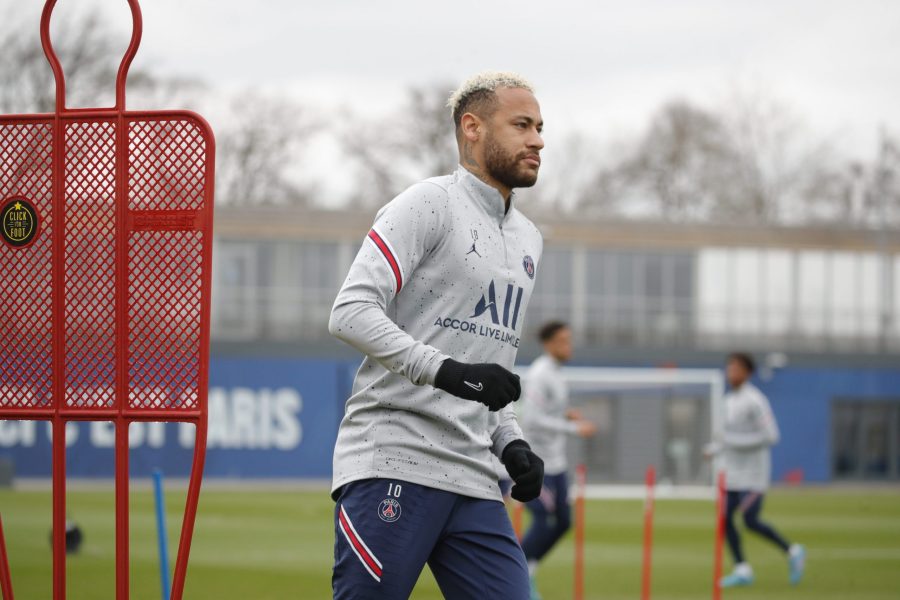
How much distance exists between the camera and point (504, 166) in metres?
4.21

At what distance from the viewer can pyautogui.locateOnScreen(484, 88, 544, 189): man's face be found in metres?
4.20

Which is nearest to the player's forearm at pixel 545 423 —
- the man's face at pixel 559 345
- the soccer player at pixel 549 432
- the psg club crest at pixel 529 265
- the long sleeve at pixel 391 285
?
the soccer player at pixel 549 432

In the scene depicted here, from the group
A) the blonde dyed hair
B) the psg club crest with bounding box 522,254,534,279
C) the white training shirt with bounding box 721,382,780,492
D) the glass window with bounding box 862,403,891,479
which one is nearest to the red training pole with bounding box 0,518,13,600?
the psg club crest with bounding box 522,254,534,279

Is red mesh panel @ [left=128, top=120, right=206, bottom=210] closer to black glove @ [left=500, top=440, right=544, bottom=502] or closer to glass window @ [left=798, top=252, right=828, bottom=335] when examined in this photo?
black glove @ [left=500, top=440, right=544, bottom=502]

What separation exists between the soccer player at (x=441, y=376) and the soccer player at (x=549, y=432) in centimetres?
613

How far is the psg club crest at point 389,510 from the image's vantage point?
3879 millimetres

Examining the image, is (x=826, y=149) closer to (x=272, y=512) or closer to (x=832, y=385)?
(x=832, y=385)

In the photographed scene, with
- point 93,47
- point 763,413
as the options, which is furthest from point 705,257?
point 763,413

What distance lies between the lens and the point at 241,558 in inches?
518

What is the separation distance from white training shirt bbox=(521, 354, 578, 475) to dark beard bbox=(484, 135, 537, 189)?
20.8 feet

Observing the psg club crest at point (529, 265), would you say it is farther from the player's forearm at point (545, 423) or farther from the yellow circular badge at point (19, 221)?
the player's forearm at point (545, 423)

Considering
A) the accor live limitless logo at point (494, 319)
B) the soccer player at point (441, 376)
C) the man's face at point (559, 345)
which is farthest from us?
the man's face at point (559, 345)

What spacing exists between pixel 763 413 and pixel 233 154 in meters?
35.0

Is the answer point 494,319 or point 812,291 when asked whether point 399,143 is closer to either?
point 812,291
